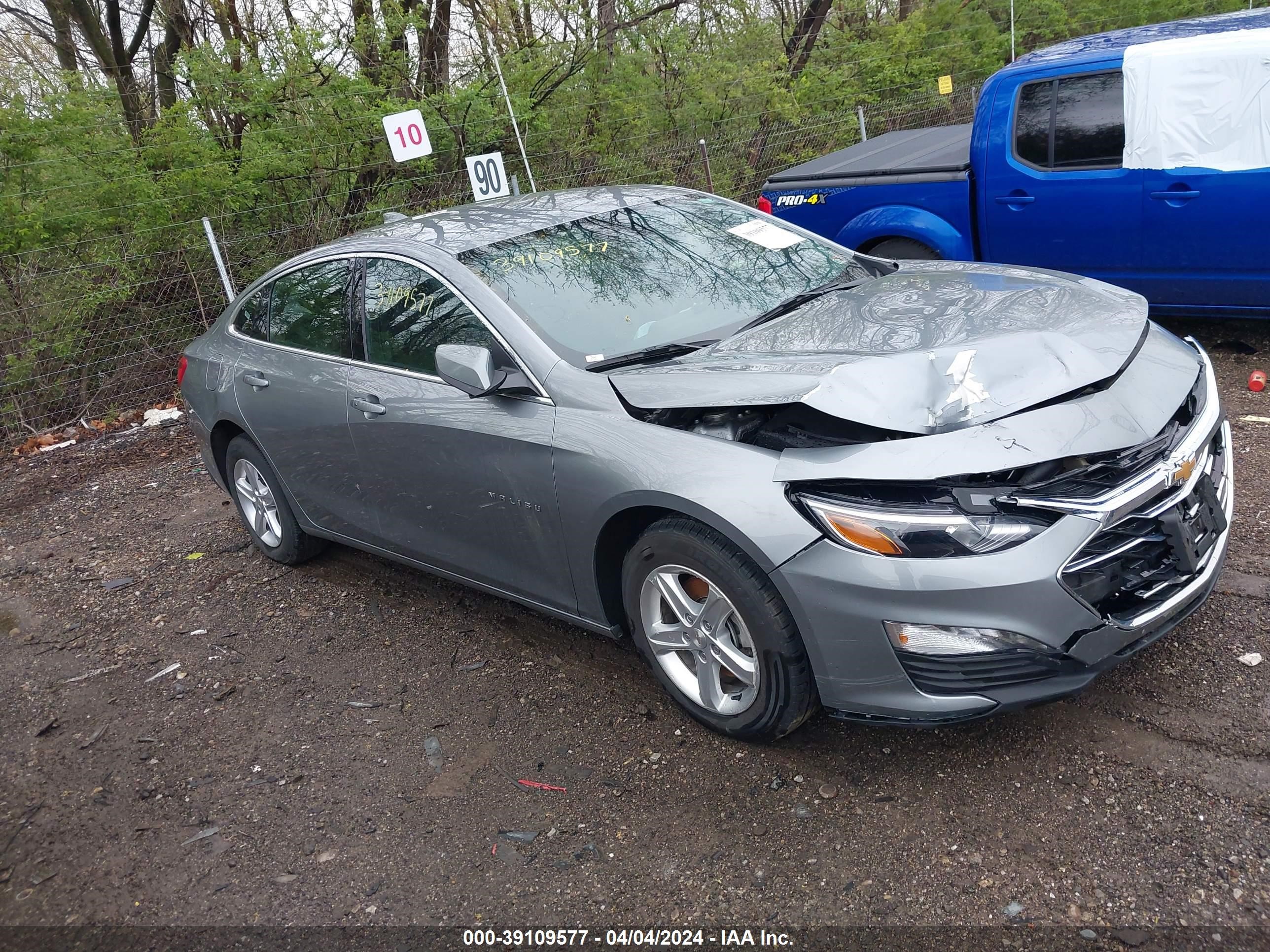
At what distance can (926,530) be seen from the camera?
2.79 m

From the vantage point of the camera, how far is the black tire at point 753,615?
10.0ft

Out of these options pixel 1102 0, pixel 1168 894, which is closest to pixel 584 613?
pixel 1168 894

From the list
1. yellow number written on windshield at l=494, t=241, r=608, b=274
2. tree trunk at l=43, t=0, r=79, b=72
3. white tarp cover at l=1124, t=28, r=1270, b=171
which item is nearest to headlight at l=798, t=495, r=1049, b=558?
yellow number written on windshield at l=494, t=241, r=608, b=274

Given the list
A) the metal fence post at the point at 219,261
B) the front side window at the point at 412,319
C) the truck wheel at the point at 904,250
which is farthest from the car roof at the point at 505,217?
the metal fence post at the point at 219,261

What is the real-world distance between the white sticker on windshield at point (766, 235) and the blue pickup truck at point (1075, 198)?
241cm

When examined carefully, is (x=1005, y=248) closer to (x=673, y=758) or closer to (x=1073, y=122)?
(x=1073, y=122)

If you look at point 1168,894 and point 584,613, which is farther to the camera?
point 584,613

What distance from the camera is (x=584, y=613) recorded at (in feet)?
12.3

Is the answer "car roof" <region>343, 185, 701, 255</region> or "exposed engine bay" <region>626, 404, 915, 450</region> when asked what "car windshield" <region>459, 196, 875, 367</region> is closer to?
"car roof" <region>343, 185, 701, 255</region>

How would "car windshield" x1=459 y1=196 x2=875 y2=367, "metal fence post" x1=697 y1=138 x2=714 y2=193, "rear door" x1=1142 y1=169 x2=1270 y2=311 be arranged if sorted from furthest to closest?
1. "metal fence post" x1=697 y1=138 x2=714 y2=193
2. "rear door" x1=1142 y1=169 x2=1270 y2=311
3. "car windshield" x1=459 y1=196 x2=875 y2=367

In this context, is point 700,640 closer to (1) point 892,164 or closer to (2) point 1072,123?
(2) point 1072,123

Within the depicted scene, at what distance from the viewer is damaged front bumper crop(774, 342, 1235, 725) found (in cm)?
275

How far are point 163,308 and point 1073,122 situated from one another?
773 centimetres

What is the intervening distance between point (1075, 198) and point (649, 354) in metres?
3.88
